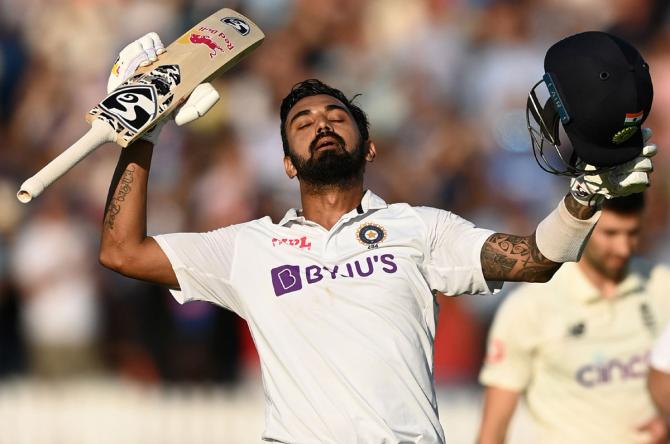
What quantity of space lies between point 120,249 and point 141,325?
4.08 metres

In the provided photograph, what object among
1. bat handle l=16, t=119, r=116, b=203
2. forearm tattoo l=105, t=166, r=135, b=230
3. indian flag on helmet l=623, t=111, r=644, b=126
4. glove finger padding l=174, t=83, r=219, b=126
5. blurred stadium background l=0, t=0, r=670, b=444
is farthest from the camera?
blurred stadium background l=0, t=0, r=670, b=444

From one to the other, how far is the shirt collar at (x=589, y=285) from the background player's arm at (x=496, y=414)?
A: 0.57m

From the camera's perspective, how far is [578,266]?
641cm

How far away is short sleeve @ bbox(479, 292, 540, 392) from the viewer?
6230 millimetres

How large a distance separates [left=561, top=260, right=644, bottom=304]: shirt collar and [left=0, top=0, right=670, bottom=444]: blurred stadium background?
5.54ft

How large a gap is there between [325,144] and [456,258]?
673 mm

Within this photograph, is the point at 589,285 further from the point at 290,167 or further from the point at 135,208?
the point at 135,208

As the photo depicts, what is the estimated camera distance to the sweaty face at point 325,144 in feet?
15.8

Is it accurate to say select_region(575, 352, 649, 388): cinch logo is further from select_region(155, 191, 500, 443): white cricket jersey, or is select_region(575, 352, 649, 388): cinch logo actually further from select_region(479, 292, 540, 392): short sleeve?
select_region(155, 191, 500, 443): white cricket jersey

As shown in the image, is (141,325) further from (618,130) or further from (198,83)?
(618,130)

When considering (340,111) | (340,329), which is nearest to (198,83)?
(340,111)

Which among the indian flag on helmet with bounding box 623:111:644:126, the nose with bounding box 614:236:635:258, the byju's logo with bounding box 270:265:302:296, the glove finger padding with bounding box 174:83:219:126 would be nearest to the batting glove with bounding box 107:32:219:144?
the glove finger padding with bounding box 174:83:219:126

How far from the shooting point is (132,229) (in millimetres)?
4727

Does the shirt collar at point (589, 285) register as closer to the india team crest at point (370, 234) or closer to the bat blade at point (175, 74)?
the india team crest at point (370, 234)
